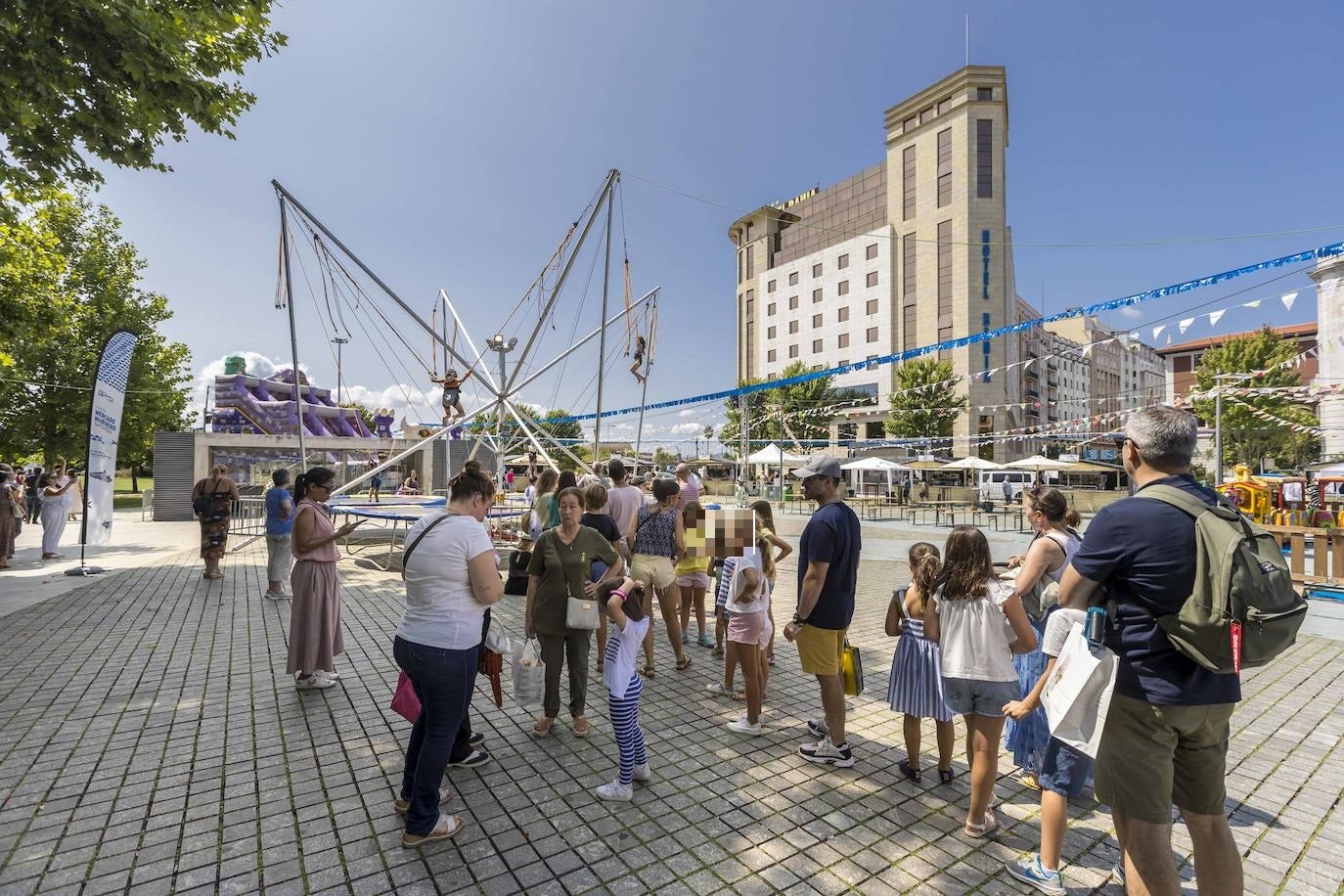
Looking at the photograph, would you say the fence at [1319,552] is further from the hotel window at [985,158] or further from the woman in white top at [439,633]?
the hotel window at [985,158]

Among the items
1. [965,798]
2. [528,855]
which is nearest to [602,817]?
[528,855]

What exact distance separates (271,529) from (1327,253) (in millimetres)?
14790

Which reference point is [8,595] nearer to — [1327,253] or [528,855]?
[528,855]

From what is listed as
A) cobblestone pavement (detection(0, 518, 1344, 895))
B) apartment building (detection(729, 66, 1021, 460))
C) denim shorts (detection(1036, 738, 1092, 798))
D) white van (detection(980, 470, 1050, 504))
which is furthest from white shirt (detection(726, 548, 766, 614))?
apartment building (detection(729, 66, 1021, 460))

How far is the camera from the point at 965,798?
3629mm

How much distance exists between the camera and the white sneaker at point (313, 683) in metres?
5.39

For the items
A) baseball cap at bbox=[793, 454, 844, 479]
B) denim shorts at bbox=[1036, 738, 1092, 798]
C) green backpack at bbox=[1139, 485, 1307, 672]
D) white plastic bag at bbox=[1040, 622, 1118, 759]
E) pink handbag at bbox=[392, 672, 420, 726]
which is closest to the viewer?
green backpack at bbox=[1139, 485, 1307, 672]

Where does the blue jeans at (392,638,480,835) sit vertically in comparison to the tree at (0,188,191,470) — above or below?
below

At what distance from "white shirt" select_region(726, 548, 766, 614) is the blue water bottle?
232 centimetres

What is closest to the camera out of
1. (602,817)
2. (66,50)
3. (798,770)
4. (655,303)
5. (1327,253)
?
(602,817)

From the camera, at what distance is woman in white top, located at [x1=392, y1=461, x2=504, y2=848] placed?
3.03 meters

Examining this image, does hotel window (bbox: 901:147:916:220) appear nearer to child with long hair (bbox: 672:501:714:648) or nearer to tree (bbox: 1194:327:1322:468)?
tree (bbox: 1194:327:1322:468)

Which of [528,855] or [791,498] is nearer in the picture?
[528,855]

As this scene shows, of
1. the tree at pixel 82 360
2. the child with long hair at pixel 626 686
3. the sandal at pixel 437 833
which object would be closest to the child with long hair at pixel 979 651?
the child with long hair at pixel 626 686
